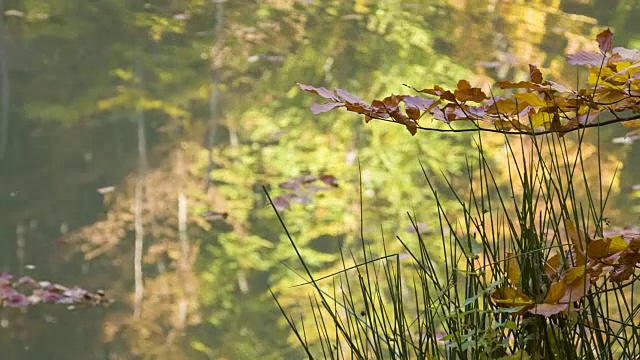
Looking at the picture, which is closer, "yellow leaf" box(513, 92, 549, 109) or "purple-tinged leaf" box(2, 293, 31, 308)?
"yellow leaf" box(513, 92, 549, 109)

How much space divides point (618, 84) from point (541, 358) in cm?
34

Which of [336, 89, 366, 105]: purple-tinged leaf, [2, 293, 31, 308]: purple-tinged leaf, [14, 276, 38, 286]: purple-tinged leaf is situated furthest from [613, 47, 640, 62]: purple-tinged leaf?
[14, 276, 38, 286]: purple-tinged leaf

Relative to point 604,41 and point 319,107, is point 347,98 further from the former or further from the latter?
point 604,41

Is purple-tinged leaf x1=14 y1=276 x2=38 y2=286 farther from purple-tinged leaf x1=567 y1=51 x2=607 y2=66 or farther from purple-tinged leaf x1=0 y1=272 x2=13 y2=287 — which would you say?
purple-tinged leaf x1=567 y1=51 x2=607 y2=66

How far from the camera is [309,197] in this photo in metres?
3.21

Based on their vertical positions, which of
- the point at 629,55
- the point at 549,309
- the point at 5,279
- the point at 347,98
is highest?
the point at 629,55

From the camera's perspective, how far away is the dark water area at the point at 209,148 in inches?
95.6

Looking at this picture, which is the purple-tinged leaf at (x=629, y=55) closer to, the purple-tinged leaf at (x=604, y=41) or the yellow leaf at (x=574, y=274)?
the purple-tinged leaf at (x=604, y=41)

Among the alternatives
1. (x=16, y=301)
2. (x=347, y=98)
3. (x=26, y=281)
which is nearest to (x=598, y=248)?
(x=347, y=98)

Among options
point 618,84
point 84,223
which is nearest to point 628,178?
point 84,223

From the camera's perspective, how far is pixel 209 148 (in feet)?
12.0

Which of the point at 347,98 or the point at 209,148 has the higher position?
the point at 347,98

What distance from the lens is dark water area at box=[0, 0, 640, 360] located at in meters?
2.43

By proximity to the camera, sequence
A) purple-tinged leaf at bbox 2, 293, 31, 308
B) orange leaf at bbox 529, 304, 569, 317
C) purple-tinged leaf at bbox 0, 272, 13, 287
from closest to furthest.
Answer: orange leaf at bbox 529, 304, 569, 317
purple-tinged leaf at bbox 2, 293, 31, 308
purple-tinged leaf at bbox 0, 272, 13, 287
